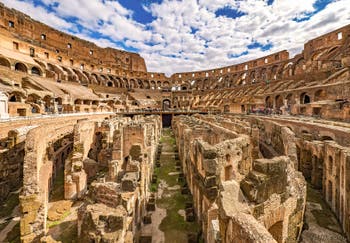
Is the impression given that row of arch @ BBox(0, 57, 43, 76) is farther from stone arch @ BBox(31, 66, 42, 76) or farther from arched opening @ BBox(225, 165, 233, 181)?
arched opening @ BBox(225, 165, 233, 181)

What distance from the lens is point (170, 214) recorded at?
316 inches

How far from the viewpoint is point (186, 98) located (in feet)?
169

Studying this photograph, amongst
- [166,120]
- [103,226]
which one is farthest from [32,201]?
[166,120]

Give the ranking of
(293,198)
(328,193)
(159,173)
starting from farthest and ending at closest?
1. (159,173)
2. (328,193)
3. (293,198)

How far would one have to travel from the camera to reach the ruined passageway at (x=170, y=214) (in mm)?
6676

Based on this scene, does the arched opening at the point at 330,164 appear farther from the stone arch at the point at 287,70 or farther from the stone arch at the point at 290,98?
the stone arch at the point at 287,70

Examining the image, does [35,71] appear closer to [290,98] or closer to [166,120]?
[166,120]

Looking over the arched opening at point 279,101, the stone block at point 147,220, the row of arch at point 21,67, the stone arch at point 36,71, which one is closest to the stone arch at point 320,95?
the arched opening at point 279,101

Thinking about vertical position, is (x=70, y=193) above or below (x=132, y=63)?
below

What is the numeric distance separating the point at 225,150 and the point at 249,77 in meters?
47.2

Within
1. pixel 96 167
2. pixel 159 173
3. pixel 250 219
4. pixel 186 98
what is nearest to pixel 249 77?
pixel 186 98

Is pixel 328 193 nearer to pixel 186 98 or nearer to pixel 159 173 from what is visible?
pixel 159 173

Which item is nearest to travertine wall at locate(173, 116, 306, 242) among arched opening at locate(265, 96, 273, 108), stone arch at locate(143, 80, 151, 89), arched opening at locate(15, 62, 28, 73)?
arched opening at locate(265, 96, 273, 108)

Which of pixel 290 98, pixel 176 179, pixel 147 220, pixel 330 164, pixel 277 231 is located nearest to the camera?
pixel 277 231
